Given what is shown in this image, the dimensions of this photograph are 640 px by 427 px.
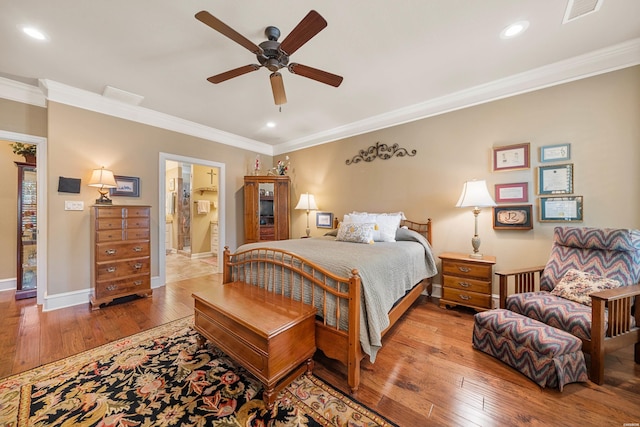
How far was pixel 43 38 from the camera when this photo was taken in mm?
2127

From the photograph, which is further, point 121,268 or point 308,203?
point 308,203

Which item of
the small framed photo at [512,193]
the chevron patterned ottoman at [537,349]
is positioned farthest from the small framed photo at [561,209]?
the chevron patterned ottoman at [537,349]

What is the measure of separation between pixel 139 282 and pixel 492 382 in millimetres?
4098

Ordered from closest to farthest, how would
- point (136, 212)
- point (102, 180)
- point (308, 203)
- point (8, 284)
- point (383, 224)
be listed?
point (102, 180) → point (383, 224) → point (136, 212) → point (8, 284) → point (308, 203)

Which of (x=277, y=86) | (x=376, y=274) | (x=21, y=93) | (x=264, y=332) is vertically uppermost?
(x=21, y=93)

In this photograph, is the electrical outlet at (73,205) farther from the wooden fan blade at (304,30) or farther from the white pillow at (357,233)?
the white pillow at (357,233)

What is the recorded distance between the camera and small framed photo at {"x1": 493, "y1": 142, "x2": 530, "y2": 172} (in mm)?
2730

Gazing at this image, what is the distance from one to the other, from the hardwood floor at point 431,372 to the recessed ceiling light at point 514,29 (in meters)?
2.81

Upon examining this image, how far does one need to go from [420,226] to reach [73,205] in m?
4.77

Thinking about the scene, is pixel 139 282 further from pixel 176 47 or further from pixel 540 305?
pixel 540 305

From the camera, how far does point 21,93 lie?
2.90 meters

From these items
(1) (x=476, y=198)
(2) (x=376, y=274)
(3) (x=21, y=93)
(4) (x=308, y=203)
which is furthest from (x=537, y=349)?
(3) (x=21, y=93)

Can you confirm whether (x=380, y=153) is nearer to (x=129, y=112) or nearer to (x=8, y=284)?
(x=129, y=112)

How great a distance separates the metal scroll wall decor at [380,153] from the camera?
366cm
